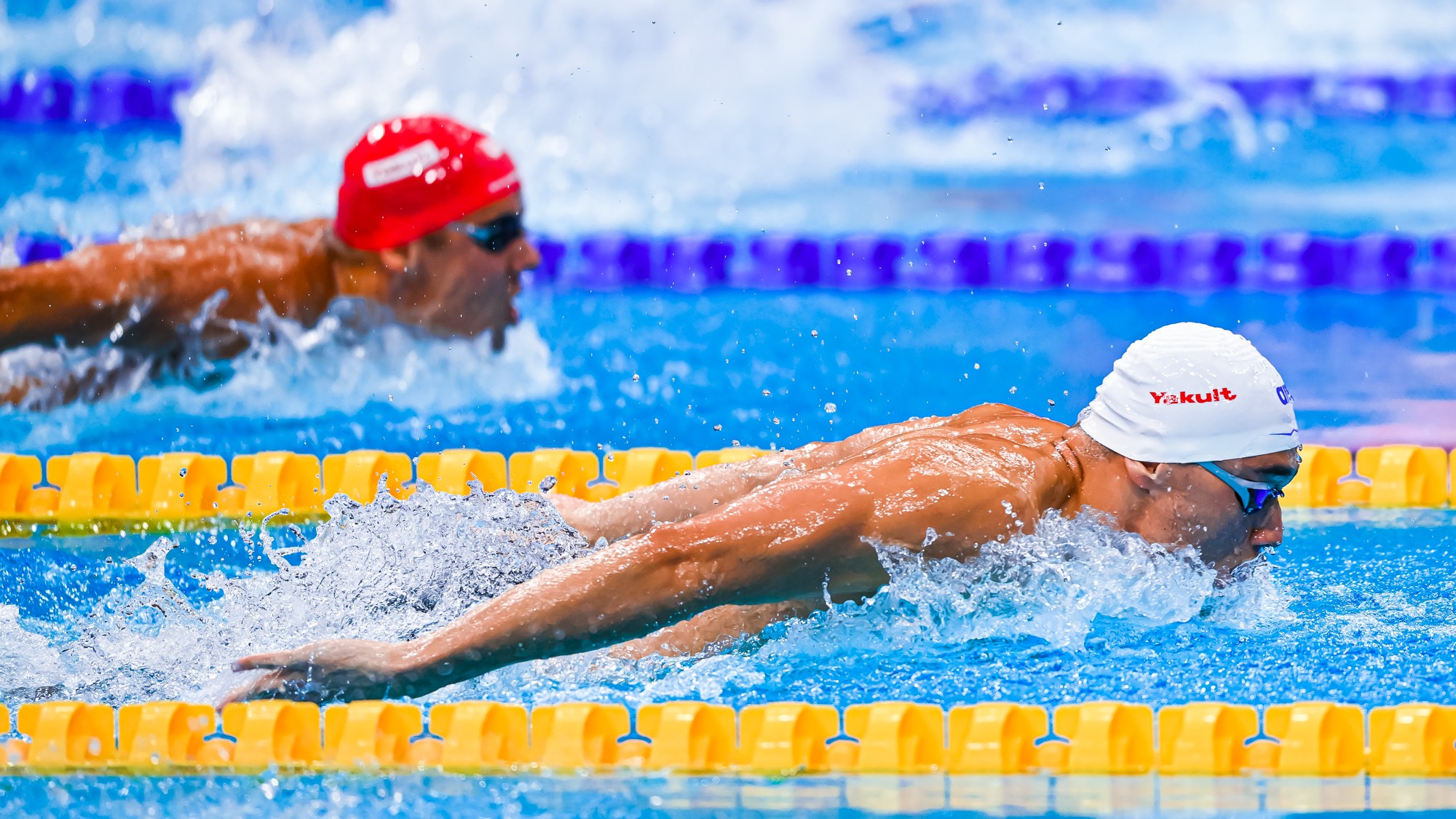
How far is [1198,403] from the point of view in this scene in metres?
2.63

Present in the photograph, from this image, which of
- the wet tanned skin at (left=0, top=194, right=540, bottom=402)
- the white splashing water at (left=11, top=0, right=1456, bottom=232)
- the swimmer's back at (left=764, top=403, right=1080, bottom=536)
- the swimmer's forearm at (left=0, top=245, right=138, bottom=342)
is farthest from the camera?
the white splashing water at (left=11, top=0, right=1456, bottom=232)

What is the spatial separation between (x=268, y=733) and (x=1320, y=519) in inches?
91.9

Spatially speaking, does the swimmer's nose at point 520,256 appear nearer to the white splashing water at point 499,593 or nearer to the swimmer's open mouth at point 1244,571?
the white splashing water at point 499,593

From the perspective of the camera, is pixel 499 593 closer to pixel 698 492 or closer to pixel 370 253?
pixel 698 492

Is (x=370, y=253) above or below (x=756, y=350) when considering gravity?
above

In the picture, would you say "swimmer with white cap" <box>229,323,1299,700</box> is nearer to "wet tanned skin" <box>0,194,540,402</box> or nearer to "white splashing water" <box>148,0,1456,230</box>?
"wet tanned skin" <box>0,194,540,402</box>

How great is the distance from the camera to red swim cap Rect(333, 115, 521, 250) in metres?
4.26

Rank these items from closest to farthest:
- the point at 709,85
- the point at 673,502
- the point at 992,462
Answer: the point at 992,462, the point at 673,502, the point at 709,85

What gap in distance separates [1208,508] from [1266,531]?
0.42ft

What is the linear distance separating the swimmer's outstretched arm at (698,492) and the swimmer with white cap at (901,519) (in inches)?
9.1

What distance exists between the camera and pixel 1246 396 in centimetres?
262

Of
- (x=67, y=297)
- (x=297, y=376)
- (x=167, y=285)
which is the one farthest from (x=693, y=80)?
(x=67, y=297)

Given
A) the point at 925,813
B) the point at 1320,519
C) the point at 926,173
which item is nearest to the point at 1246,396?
the point at 925,813

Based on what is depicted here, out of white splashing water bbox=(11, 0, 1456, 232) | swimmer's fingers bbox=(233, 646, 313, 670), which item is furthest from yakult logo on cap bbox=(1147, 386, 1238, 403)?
white splashing water bbox=(11, 0, 1456, 232)
